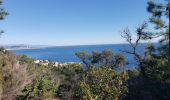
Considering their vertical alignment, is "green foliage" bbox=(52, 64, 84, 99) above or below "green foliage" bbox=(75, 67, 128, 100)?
below

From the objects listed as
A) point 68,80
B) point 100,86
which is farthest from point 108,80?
point 68,80

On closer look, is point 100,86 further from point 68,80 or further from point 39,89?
point 68,80

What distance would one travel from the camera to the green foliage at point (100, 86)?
14.8 metres

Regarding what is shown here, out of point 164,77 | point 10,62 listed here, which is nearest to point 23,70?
point 10,62

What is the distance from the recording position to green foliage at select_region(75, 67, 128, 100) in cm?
1480

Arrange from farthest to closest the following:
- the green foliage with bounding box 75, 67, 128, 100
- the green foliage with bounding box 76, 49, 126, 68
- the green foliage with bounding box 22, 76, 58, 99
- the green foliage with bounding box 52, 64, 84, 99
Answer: the green foliage with bounding box 76, 49, 126, 68 < the green foliage with bounding box 52, 64, 84, 99 < the green foliage with bounding box 22, 76, 58, 99 < the green foliage with bounding box 75, 67, 128, 100

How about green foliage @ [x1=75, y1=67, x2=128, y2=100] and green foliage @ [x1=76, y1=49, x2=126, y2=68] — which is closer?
green foliage @ [x1=75, y1=67, x2=128, y2=100]

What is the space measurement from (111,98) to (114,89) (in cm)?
41

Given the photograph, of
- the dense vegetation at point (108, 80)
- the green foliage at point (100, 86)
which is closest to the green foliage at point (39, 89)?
the dense vegetation at point (108, 80)

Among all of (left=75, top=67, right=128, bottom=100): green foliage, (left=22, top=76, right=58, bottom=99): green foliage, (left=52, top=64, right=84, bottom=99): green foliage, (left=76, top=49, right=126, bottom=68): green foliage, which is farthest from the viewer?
(left=76, top=49, right=126, bottom=68): green foliage

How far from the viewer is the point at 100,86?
15.2 meters

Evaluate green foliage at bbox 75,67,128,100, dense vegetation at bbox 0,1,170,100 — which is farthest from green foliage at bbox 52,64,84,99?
green foliage at bbox 75,67,128,100

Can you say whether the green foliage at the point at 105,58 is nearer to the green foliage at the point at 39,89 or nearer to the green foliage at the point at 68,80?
the green foliage at the point at 68,80

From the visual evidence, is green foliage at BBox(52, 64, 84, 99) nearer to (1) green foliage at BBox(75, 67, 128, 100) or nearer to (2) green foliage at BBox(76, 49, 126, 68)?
(1) green foliage at BBox(75, 67, 128, 100)
